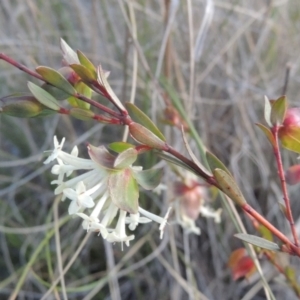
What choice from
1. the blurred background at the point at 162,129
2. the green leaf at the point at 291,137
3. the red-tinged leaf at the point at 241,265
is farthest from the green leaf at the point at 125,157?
the blurred background at the point at 162,129

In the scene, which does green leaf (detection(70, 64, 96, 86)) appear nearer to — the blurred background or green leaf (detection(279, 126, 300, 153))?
green leaf (detection(279, 126, 300, 153))

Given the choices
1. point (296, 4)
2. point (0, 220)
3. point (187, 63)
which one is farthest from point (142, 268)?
point (296, 4)

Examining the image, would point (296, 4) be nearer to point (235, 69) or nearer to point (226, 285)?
point (235, 69)

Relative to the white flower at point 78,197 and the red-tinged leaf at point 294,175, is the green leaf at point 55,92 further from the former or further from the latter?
the red-tinged leaf at point 294,175

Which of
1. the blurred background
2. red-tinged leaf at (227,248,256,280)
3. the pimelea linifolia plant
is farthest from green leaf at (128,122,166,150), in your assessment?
the blurred background

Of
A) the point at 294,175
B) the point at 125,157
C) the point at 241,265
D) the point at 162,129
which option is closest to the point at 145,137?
the point at 125,157
